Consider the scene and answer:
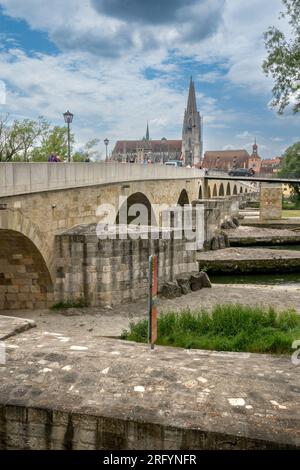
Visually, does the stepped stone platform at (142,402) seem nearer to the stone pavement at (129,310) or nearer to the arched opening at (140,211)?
the stone pavement at (129,310)

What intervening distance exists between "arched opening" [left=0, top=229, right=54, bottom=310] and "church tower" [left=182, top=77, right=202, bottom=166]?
9576 cm

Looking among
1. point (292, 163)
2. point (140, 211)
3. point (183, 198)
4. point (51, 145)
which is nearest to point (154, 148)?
point (292, 163)

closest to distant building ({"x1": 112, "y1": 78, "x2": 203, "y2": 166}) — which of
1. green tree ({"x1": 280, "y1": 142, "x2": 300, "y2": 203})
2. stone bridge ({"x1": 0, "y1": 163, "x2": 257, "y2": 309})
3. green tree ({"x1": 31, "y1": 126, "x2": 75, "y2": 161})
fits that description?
green tree ({"x1": 280, "y1": 142, "x2": 300, "y2": 203})

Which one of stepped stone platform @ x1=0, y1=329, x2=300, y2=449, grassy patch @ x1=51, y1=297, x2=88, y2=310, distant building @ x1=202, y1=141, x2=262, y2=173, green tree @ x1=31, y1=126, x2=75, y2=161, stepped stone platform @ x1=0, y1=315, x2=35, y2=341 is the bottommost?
grassy patch @ x1=51, y1=297, x2=88, y2=310

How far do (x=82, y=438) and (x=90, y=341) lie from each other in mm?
2149

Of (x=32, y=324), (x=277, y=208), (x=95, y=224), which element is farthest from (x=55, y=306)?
(x=277, y=208)

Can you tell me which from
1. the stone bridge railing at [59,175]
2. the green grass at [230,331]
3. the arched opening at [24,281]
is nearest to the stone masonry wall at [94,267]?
the arched opening at [24,281]

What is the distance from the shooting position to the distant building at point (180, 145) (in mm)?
104188

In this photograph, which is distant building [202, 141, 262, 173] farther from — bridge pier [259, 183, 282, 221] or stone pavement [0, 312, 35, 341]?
stone pavement [0, 312, 35, 341]

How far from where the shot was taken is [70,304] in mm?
12133

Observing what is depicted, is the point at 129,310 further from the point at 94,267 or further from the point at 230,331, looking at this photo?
the point at 230,331

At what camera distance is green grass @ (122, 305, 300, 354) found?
730 cm

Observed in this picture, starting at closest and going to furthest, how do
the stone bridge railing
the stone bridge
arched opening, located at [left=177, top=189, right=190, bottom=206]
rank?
the stone bridge railing < the stone bridge < arched opening, located at [left=177, top=189, right=190, bottom=206]

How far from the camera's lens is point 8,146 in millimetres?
34812
